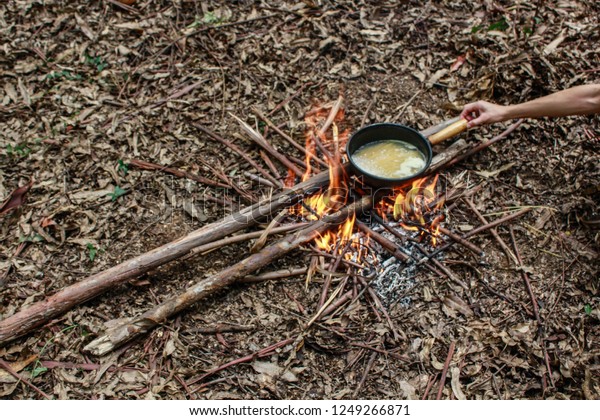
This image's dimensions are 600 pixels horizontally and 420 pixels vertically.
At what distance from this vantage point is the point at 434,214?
13.6 ft

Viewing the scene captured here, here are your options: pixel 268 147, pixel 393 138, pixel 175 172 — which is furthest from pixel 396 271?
pixel 175 172

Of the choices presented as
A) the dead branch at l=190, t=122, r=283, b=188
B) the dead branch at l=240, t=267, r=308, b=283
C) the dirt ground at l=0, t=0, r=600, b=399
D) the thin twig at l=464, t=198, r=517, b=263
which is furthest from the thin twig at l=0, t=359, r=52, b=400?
the thin twig at l=464, t=198, r=517, b=263

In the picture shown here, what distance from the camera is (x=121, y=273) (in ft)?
11.8

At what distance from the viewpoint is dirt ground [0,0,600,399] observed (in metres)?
3.42

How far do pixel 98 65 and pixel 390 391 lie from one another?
15.0 feet

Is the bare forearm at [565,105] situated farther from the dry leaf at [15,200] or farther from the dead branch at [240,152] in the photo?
the dry leaf at [15,200]

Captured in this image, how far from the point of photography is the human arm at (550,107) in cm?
355

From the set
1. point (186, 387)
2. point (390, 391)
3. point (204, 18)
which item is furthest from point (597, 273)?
point (204, 18)

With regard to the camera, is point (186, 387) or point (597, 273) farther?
point (597, 273)

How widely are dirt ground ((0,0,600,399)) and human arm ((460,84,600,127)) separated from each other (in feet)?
2.07

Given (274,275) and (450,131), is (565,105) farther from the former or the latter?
(274,275)

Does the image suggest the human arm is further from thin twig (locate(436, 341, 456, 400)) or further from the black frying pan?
thin twig (locate(436, 341, 456, 400))

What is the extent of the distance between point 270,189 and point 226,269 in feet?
3.31

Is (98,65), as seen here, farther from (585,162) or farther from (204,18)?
(585,162)
